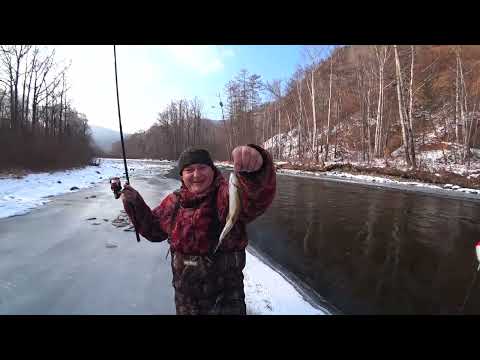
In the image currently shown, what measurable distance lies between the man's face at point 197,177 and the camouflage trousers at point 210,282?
0.32 meters

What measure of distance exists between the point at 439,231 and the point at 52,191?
1220 cm

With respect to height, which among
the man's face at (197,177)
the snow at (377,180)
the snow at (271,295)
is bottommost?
the snow at (271,295)

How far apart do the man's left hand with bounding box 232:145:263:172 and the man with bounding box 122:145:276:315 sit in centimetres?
5

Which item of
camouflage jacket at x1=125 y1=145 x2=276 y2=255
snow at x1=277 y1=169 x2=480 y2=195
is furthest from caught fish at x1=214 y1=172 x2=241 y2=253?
snow at x1=277 y1=169 x2=480 y2=195

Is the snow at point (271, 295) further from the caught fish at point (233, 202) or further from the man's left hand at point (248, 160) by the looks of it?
the man's left hand at point (248, 160)

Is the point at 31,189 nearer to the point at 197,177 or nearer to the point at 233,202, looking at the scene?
the point at 197,177

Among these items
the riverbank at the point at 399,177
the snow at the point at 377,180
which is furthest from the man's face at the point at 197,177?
the riverbank at the point at 399,177

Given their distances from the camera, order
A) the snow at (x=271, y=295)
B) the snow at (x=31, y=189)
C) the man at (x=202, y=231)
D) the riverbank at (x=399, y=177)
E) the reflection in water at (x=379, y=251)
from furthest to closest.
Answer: the riverbank at (x=399, y=177), the snow at (x=31, y=189), the reflection in water at (x=379, y=251), the snow at (x=271, y=295), the man at (x=202, y=231)

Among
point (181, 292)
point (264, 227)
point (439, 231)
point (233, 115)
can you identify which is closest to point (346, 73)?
point (439, 231)

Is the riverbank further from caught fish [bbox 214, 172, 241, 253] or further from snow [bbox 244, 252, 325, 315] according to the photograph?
caught fish [bbox 214, 172, 241, 253]

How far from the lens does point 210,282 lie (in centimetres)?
112

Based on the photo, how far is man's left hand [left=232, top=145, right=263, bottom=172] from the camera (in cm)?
97

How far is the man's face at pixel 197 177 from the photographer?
43.3 inches

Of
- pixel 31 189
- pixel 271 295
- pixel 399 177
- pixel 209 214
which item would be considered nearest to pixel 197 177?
pixel 209 214
